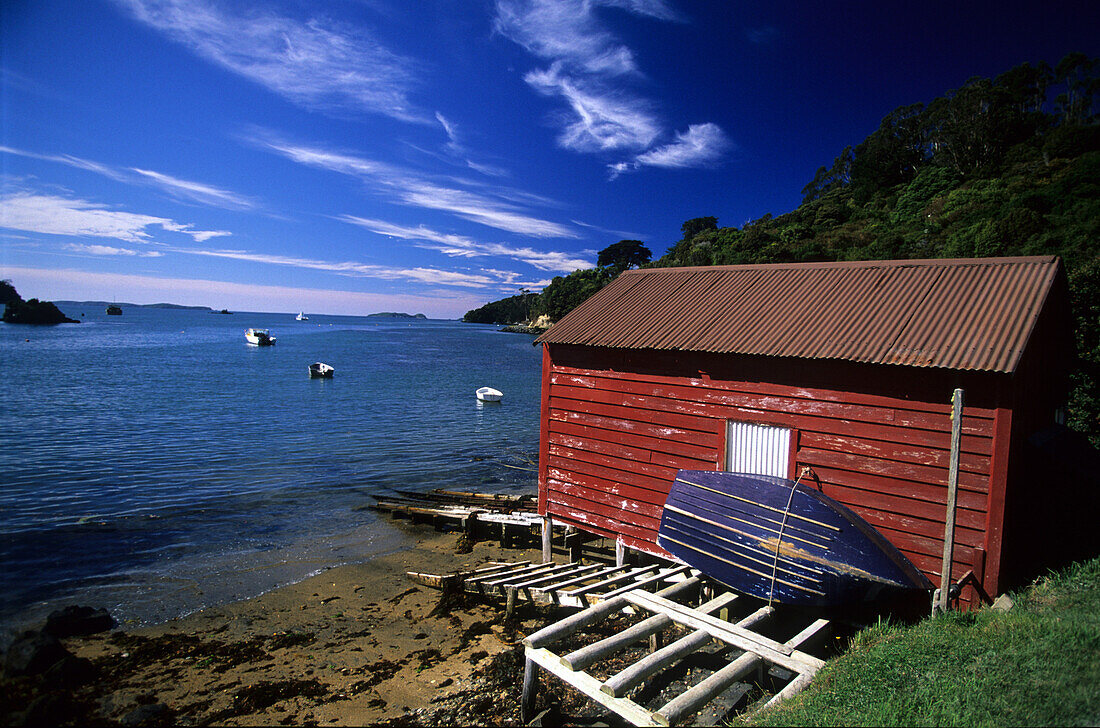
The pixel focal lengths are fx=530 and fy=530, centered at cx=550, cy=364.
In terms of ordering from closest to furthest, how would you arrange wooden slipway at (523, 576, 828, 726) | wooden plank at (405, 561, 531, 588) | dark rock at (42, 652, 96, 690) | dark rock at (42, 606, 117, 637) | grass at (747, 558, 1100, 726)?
grass at (747, 558, 1100, 726) → wooden slipway at (523, 576, 828, 726) → dark rock at (42, 652, 96, 690) → dark rock at (42, 606, 117, 637) → wooden plank at (405, 561, 531, 588)

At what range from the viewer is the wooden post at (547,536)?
42.9 ft

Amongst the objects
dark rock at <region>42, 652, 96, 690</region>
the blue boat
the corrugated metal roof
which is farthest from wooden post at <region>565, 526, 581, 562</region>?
dark rock at <region>42, 652, 96, 690</region>

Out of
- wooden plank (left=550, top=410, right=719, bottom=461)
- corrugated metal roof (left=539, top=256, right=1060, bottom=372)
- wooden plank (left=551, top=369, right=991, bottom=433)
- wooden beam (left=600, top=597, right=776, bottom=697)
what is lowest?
wooden beam (left=600, top=597, right=776, bottom=697)

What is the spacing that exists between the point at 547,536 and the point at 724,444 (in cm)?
548

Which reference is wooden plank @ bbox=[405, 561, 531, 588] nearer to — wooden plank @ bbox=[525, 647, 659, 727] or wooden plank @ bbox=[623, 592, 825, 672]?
wooden plank @ bbox=[623, 592, 825, 672]

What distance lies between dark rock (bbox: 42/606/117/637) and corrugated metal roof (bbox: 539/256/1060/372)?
1132cm

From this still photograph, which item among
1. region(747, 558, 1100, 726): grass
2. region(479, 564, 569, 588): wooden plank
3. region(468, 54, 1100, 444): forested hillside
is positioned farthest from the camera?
region(468, 54, 1100, 444): forested hillside

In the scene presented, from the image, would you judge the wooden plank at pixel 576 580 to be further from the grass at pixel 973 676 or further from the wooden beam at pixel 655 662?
the grass at pixel 973 676

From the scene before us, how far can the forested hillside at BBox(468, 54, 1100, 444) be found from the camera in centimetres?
3206

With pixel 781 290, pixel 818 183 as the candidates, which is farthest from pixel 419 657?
pixel 818 183

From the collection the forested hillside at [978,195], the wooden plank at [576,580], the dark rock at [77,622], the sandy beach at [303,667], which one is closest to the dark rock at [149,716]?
the sandy beach at [303,667]

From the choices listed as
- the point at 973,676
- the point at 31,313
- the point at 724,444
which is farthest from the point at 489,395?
the point at 31,313

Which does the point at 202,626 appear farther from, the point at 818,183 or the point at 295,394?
the point at 818,183

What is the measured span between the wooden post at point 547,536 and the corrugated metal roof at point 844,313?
453 cm
